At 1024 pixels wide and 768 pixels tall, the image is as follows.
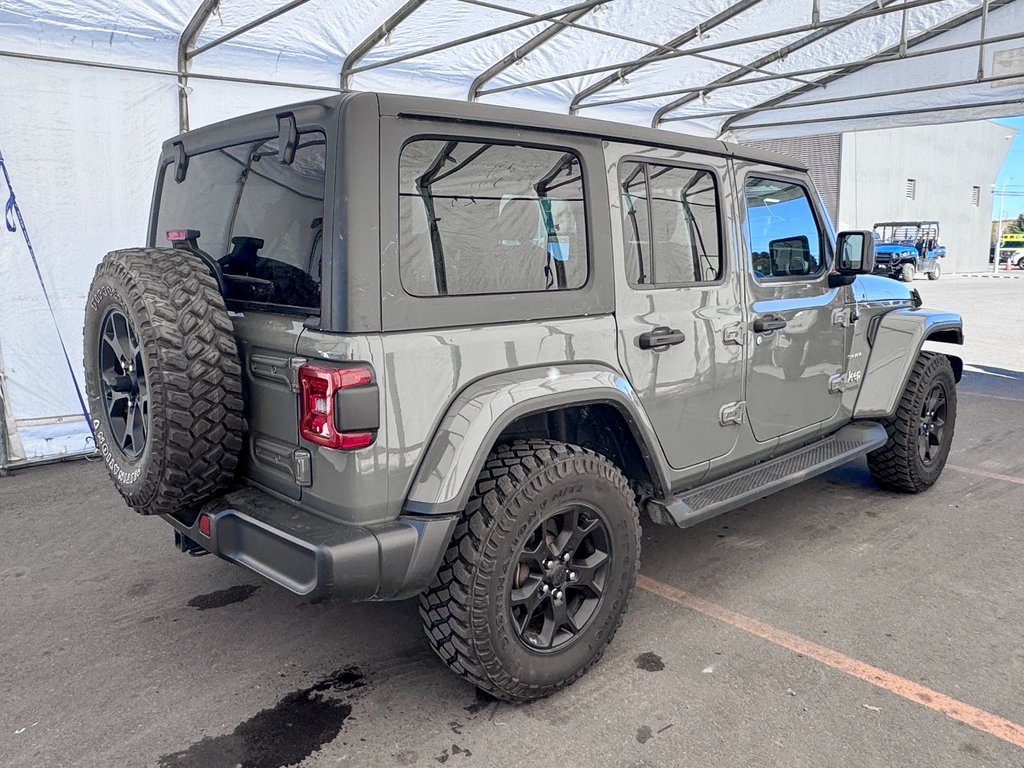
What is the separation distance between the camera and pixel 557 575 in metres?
2.65

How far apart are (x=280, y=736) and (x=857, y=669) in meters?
2.02

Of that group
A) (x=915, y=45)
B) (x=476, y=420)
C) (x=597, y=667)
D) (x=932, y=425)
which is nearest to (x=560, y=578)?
(x=597, y=667)

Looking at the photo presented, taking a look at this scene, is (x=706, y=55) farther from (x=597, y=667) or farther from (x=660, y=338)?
(x=597, y=667)

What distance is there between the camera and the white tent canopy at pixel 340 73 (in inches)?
209

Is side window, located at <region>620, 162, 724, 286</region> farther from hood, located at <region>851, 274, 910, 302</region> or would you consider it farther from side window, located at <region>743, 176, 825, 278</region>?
hood, located at <region>851, 274, 910, 302</region>

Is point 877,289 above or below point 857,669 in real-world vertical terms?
above

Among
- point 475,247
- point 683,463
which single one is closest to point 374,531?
point 475,247

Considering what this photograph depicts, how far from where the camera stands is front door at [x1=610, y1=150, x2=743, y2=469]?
2.91 metres

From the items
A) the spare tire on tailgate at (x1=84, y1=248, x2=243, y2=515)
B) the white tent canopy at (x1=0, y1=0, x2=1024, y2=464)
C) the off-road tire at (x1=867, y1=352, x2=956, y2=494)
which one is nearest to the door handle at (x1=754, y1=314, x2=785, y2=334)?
the off-road tire at (x1=867, y1=352, x2=956, y2=494)

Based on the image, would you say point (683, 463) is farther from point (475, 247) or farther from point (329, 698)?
point (329, 698)

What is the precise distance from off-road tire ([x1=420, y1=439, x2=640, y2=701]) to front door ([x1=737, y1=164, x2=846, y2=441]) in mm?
1190

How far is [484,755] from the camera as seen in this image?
237 centimetres

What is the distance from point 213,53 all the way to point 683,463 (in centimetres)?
505

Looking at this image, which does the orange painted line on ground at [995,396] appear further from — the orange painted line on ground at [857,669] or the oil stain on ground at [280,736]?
the oil stain on ground at [280,736]
